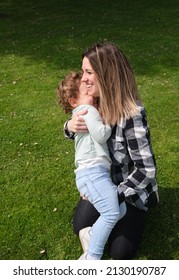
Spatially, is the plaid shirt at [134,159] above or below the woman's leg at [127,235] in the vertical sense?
above

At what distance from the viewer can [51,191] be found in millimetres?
5844

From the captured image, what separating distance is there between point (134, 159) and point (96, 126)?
0.56 m

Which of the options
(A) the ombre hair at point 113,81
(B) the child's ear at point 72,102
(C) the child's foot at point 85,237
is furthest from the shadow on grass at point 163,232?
(B) the child's ear at point 72,102

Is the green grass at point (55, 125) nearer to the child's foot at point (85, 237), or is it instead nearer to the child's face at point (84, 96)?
the child's foot at point (85, 237)

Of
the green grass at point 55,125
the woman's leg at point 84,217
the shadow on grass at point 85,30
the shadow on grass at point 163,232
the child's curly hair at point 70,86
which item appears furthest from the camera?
the shadow on grass at point 85,30

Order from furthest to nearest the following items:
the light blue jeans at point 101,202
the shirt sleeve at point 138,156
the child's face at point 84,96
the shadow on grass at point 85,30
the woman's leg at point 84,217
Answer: the shadow on grass at point 85,30 < the woman's leg at point 84,217 < the child's face at point 84,96 < the shirt sleeve at point 138,156 < the light blue jeans at point 101,202

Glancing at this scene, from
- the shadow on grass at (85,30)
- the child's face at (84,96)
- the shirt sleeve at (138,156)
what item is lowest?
the shadow on grass at (85,30)

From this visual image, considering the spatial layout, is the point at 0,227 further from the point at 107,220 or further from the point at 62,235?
the point at 107,220

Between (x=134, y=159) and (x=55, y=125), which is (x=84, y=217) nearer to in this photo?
(x=134, y=159)

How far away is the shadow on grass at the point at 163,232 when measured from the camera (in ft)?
15.2

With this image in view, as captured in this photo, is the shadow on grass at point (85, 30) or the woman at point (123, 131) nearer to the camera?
the woman at point (123, 131)

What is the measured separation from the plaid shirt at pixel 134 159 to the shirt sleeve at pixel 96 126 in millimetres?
197

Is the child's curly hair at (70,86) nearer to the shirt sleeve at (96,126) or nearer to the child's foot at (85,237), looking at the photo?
the shirt sleeve at (96,126)

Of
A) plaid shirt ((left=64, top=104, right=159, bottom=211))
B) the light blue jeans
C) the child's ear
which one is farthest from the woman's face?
the light blue jeans
